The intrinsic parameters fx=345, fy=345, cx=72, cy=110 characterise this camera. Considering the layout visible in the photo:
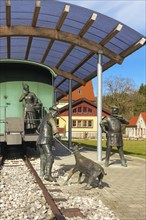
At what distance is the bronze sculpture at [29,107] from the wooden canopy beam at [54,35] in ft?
6.90

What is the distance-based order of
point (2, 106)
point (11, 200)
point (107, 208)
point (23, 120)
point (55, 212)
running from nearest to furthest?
point (55, 212) < point (107, 208) < point (11, 200) < point (23, 120) < point (2, 106)

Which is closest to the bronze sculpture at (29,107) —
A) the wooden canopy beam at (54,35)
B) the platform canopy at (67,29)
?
the wooden canopy beam at (54,35)

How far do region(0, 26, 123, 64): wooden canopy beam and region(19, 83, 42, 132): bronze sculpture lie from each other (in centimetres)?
210

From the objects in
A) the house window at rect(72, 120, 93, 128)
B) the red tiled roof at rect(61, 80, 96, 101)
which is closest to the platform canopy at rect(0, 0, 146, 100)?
the house window at rect(72, 120, 93, 128)

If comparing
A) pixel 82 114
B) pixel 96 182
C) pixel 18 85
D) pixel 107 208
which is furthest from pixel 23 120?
pixel 82 114

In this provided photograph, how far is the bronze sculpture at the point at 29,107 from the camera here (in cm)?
1384

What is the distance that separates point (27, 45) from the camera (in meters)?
17.7

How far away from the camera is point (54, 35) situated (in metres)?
14.2

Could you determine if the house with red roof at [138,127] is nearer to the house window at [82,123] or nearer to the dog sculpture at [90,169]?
the house window at [82,123]

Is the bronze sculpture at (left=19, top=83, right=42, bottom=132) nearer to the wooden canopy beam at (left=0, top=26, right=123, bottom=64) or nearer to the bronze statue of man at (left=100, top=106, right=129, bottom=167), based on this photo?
the wooden canopy beam at (left=0, top=26, right=123, bottom=64)

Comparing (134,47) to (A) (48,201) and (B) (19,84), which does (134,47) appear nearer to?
(B) (19,84)

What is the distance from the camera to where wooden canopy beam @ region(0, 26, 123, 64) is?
45.2ft

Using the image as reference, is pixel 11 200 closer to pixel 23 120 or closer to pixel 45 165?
pixel 45 165

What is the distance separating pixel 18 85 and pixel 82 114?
5223 centimetres
